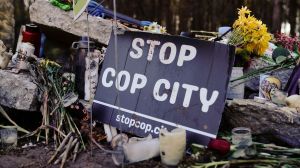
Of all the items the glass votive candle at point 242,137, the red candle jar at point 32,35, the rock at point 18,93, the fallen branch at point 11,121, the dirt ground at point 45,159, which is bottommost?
the dirt ground at point 45,159

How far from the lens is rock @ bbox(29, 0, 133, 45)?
4789mm

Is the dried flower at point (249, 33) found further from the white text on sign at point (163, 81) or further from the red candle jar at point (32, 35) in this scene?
the red candle jar at point (32, 35)

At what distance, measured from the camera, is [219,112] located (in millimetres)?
3297

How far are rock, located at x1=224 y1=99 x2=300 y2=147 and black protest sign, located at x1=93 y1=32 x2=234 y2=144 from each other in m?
0.30

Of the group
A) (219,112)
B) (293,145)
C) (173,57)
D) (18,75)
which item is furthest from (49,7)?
(293,145)

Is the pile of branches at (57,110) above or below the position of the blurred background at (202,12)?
below

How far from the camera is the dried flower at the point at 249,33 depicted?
3.88 m

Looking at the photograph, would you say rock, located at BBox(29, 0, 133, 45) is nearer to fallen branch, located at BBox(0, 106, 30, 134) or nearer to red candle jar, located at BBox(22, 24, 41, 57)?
red candle jar, located at BBox(22, 24, 41, 57)

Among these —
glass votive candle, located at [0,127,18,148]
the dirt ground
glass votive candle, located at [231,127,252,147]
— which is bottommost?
the dirt ground

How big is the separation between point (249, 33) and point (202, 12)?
220 inches

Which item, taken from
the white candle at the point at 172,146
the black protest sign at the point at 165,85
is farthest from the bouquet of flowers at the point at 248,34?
the white candle at the point at 172,146

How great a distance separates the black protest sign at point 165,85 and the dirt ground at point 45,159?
0.33m

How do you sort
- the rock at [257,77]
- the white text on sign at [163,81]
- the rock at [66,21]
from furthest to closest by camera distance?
the rock at [66,21]
the rock at [257,77]
the white text on sign at [163,81]

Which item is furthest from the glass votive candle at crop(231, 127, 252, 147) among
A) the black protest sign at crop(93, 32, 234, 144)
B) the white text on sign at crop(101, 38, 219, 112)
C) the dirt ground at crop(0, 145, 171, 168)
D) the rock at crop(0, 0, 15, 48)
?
the rock at crop(0, 0, 15, 48)
